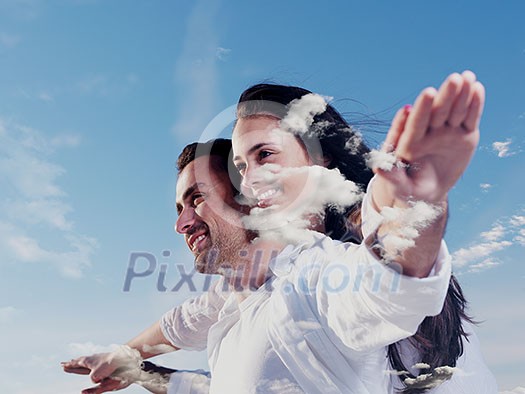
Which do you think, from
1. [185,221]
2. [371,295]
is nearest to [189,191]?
[185,221]

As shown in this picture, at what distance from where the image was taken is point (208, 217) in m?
1.13

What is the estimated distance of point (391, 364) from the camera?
836 millimetres

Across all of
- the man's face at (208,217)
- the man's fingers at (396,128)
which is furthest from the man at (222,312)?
the man's fingers at (396,128)

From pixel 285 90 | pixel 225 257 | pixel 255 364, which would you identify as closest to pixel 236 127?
pixel 285 90

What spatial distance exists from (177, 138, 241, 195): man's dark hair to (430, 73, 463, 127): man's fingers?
69 centimetres

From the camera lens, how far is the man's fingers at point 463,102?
42 centimetres

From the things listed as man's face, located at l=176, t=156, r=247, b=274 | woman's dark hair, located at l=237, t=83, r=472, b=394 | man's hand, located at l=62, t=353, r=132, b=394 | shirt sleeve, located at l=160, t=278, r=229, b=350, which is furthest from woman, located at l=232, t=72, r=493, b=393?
man's hand, located at l=62, t=353, r=132, b=394

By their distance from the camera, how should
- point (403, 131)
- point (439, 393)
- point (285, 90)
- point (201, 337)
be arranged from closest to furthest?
point (403, 131)
point (439, 393)
point (285, 90)
point (201, 337)

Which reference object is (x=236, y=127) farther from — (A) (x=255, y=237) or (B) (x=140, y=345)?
(B) (x=140, y=345)

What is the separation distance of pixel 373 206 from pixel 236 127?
498 mm

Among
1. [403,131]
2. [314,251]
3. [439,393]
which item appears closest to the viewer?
[403,131]

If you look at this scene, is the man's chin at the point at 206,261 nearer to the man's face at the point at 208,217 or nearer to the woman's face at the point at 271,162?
the man's face at the point at 208,217

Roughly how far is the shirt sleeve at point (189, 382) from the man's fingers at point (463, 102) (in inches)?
34.2

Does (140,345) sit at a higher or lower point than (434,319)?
higher
